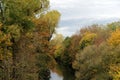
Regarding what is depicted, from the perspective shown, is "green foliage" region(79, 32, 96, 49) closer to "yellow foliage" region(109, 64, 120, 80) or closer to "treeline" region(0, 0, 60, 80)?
"treeline" region(0, 0, 60, 80)

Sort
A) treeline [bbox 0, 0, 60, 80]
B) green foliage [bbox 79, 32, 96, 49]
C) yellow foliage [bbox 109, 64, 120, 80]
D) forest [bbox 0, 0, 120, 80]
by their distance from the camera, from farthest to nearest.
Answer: green foliage [bbox 79, 32, 96, 49]
yellow foliage [bbox 109, 64, 120, 80]
forest [bbox 0, 0, 120, 80]
treeline [bbox 0, 0, 60, 80]

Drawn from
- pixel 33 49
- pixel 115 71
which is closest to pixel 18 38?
pixel 33 49

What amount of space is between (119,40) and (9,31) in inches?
717

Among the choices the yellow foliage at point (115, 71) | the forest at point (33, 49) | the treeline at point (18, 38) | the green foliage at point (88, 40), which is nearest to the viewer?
the treeline at point (18, 38)

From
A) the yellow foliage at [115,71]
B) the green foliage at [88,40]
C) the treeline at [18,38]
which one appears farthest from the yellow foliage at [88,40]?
the yellow foliage at [115,71]

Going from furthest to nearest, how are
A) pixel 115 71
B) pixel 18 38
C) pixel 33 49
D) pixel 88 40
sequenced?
pixel 88 40, pixel 115 71, pixel 33 49, pixel 18 38

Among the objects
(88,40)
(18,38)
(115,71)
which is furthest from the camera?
(88,40)

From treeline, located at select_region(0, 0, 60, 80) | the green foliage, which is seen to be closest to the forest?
treeline, located at select_region(0, 0, 60, 80)

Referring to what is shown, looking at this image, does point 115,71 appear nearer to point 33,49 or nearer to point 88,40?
point 33,49

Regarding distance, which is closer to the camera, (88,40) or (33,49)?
(33,49)

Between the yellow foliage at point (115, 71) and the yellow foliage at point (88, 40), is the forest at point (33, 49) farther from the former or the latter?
the yellow foliage at point (88, 40)

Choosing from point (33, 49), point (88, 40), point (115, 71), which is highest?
point (88, 40)

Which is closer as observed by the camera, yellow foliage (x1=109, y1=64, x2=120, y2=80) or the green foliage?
yellow foliage (x1=109, y1=64, x2=120, y2=80)

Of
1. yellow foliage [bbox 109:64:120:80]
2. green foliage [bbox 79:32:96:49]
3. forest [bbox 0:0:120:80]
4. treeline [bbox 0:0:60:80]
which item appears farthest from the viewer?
green foliage [bbox 79:32:96:49]
